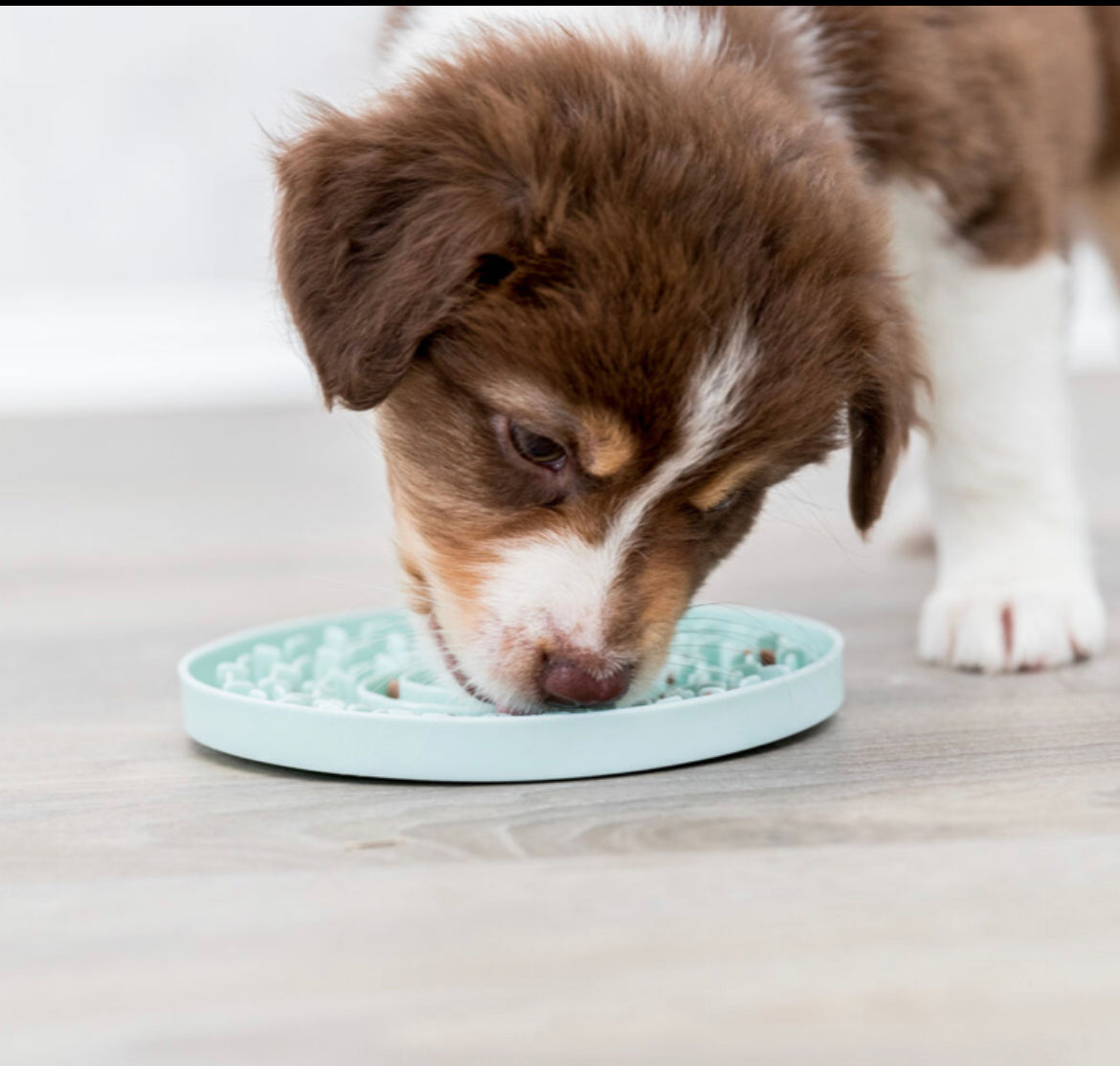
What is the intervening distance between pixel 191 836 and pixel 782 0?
75.0 inches

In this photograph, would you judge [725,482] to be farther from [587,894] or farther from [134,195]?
[134,195]

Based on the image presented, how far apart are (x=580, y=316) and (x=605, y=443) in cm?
17

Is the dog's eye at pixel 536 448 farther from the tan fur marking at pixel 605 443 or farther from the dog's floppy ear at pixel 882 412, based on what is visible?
the dog's floppy ear at pixel 882 412

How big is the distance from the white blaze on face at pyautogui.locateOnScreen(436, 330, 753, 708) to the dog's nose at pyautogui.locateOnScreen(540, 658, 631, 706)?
0.9 inches

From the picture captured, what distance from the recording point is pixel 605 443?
7.38 ft

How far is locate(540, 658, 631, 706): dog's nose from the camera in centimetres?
228

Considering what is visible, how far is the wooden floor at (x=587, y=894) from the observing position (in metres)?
1.55

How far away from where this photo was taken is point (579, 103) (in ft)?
7.72

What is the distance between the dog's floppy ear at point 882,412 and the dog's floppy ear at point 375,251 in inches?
23.4

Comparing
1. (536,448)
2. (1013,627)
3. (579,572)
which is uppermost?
(536,448)

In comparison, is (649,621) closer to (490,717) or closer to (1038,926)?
(490,717)

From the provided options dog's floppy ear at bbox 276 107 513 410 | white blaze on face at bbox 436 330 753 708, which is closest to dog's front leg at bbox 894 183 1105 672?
white blaze on face at bbox 436 330 753 708

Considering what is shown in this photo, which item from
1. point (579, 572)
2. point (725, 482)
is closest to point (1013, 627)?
point (725, 482)

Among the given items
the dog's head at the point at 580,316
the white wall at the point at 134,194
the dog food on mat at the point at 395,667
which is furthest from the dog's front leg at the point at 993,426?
the white wall at the point at 134,194
